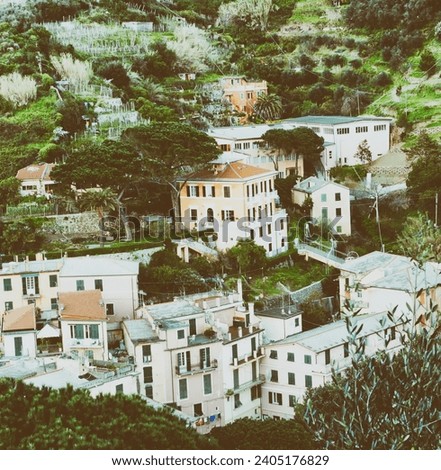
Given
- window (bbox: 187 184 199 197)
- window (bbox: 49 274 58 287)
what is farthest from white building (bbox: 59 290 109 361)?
window (bbox: 187 184 199 197)

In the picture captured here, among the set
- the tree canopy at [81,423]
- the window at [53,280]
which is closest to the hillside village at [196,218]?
the window at [53,280]

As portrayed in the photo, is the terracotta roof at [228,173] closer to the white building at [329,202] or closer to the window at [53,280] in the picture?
the white building at [329,202]

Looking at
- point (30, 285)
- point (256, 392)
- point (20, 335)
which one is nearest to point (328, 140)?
point (256, 392)

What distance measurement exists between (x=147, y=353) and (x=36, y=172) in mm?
2916

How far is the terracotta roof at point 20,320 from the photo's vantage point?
497 inches

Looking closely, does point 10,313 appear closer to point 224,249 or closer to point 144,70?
point 224,249

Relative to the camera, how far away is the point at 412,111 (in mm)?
15984

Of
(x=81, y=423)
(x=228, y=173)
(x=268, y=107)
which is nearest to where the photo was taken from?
(x=81, y=423)

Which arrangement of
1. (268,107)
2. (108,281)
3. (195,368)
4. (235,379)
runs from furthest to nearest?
(268,107), (108,281), (235,379), (195,368)

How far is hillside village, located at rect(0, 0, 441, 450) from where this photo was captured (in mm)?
12578

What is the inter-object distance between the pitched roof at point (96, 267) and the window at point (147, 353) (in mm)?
1231

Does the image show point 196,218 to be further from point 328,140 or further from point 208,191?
point 328,140

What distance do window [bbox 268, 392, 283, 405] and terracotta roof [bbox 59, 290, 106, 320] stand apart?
1.99 m

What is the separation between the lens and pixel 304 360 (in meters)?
12.7
